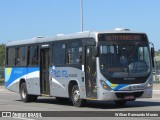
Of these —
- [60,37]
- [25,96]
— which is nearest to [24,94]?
[25,96]

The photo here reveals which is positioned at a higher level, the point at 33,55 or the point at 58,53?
the point at 58,53

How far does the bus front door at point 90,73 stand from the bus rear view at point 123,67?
0.36 m

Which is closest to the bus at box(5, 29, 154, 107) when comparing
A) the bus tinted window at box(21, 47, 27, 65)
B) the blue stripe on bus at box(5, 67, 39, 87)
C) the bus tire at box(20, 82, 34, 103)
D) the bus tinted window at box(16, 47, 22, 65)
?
the blue stripe on bus at box(5, 67, 39, 87)

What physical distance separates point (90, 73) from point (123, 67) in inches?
53.7

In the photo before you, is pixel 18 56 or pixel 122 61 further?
pixel 18 56

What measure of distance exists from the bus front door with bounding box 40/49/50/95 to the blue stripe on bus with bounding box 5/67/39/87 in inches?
18.0

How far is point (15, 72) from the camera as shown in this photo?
2567 centimetres

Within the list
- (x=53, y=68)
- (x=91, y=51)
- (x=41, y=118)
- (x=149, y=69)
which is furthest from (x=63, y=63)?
(x=41, y=118)

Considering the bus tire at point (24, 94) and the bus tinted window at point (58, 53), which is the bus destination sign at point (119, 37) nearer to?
the bus tinted window at point (58, 53)

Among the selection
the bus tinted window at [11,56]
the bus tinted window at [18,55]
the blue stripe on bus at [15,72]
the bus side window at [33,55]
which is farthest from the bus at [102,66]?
the bus tinted window at [11,56]

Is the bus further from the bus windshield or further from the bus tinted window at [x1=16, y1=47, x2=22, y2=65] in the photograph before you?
the bus tinted window at [x1=16, y1=47, x2=22, y2=65]

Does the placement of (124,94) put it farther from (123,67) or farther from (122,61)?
(122,61)

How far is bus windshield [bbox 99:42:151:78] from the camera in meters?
18.2

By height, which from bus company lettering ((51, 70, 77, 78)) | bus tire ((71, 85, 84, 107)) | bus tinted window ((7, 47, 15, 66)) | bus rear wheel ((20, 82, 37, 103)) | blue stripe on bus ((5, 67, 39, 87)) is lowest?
bus rear wheel ((20, 82, 37, 103))
